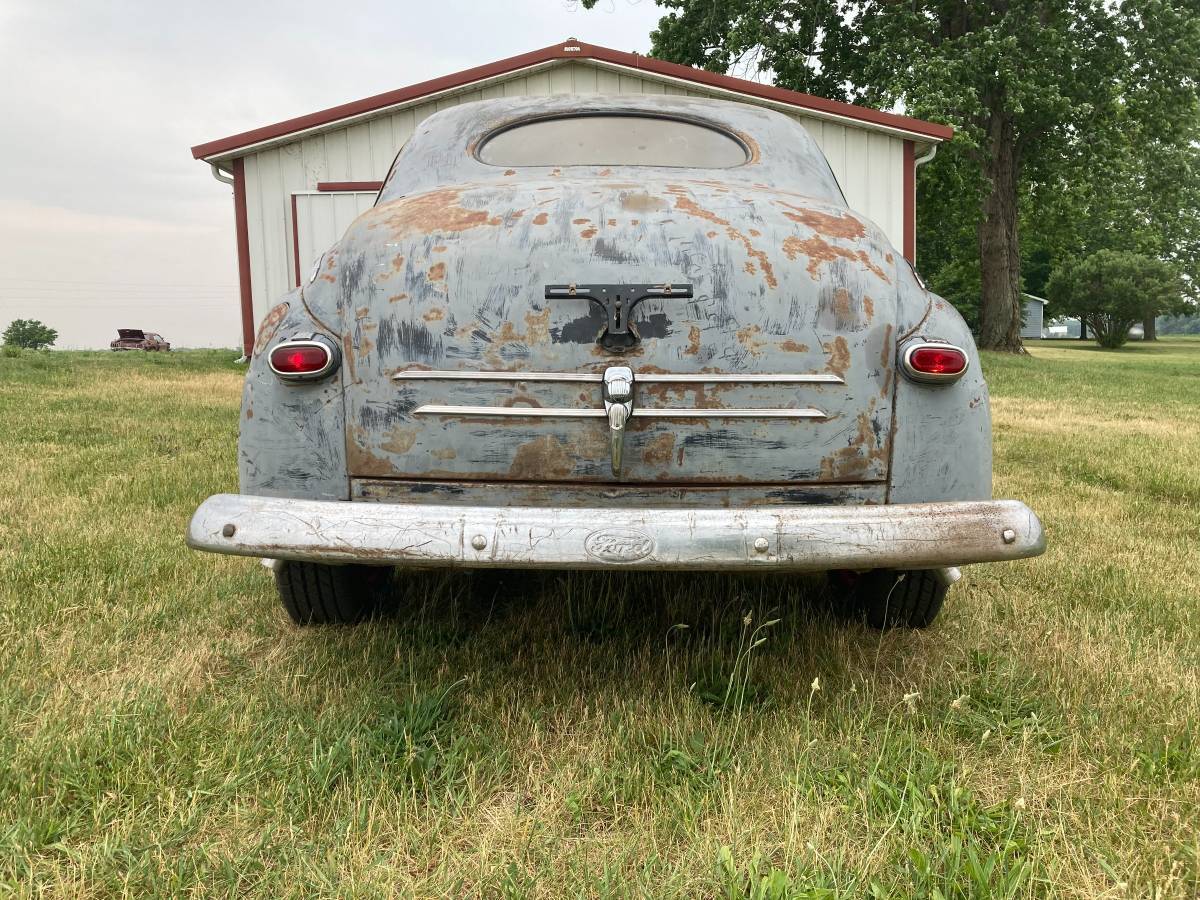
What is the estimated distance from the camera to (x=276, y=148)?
10789 millimetres

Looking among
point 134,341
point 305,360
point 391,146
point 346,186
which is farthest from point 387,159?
point 134,341

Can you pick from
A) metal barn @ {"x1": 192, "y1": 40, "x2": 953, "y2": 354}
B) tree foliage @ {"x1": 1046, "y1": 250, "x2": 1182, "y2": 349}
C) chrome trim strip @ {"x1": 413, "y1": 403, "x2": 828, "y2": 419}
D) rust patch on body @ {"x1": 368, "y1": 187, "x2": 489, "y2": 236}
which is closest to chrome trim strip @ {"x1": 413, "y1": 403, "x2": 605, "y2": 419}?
chrome trim strip @ {"x1": 413, "y1": 403, "x2": 828, "y2": 419}

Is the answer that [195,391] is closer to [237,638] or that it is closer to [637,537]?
[237,638]

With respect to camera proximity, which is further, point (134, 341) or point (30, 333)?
point (30, 333)

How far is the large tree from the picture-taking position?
15.9m

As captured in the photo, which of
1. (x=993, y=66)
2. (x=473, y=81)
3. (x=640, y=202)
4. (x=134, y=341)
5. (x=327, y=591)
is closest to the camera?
(x=640, y=202)

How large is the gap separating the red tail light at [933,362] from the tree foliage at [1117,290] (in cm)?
3788

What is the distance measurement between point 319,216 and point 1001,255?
53.3ft

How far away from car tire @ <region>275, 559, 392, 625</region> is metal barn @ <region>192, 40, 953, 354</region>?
8.51m

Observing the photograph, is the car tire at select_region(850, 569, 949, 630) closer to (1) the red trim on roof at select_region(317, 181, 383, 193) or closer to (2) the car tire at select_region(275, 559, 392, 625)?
(2) the car tire at select_region(275, 559, 392, 625)

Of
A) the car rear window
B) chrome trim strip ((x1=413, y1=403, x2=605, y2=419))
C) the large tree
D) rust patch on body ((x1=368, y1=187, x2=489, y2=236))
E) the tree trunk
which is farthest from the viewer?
the tree trunk

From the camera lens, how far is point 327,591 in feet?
8.41

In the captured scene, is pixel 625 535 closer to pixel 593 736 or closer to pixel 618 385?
pixel 618 385

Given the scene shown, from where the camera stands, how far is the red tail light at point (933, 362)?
1.95 metres
